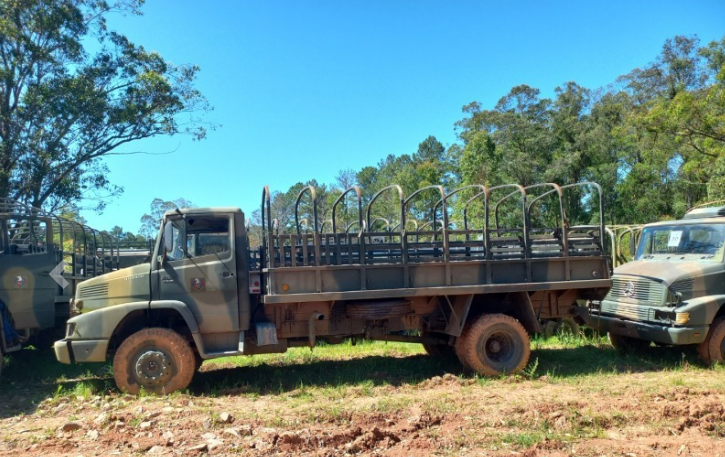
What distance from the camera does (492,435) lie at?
15.3 ft

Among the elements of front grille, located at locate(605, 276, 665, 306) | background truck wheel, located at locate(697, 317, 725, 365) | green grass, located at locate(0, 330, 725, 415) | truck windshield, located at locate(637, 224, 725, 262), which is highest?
truck windshield, located at locate(637, 224, 725, 262)

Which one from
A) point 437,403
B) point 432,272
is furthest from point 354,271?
point 437,403

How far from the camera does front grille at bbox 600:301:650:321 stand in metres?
7.41

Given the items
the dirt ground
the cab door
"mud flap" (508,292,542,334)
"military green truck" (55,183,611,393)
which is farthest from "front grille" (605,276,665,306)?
the cab door

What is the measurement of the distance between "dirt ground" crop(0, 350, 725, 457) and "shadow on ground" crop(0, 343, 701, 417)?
0.23 metres

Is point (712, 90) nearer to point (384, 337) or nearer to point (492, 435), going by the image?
point (384, 337)

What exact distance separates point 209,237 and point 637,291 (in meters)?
6.17

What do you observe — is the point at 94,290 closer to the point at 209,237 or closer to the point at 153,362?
the point at 153,362

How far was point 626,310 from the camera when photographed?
7688 millimetres

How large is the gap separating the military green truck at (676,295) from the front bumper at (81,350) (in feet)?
21.3

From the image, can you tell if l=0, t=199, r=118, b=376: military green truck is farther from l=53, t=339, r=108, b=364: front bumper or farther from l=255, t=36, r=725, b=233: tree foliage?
l=255, t=36, r=725, b=233: tree foliage

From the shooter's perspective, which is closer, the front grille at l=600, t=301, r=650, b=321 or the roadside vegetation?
the roadside vegetation

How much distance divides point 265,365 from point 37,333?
3737mm

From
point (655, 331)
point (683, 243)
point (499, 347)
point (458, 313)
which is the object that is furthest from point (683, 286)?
point (458, 313)
